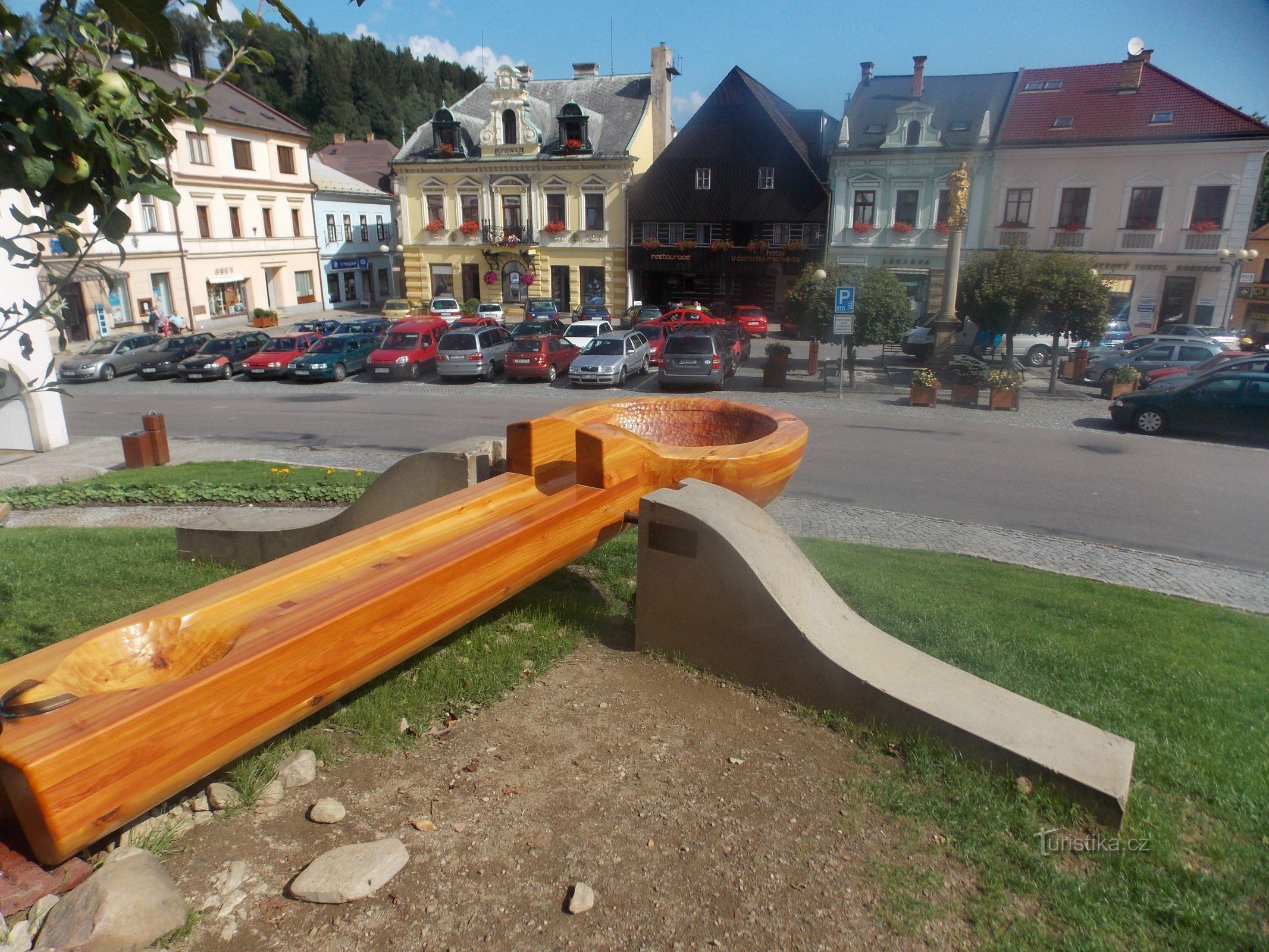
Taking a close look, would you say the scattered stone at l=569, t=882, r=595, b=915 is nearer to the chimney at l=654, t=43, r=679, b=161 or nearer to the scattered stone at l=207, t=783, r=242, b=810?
the scattered stone at l=207, t=783, r=242, b=810

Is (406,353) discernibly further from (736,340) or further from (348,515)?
(348,515)

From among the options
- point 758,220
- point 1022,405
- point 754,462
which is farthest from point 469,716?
point 758,220

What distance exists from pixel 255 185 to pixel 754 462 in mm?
41166

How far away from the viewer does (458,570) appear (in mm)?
4387

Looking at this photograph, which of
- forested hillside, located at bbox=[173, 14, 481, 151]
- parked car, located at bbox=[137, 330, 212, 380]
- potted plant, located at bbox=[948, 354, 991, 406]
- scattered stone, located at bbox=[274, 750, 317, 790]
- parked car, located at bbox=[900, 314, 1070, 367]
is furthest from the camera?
forested hillside, located at bbox=[173, 14, 481, 151]

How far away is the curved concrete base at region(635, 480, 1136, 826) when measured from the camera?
4051 mm

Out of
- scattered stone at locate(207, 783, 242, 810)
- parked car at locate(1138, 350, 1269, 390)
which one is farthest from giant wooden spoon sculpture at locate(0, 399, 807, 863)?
parked car at locate(1138, 350, 1269, 390)

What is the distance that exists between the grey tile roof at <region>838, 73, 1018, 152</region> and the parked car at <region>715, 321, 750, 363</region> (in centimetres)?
1204

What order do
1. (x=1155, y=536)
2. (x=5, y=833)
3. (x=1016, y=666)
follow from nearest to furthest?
(x=5, y=833) → (x=1016, y=666) → (x=1155, y=536)

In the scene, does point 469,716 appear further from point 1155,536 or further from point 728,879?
point 1155,536

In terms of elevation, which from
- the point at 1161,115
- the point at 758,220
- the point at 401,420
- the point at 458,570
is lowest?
the point at 401,420

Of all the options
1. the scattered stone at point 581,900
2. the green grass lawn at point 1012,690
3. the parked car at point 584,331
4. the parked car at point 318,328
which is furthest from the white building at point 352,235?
the scattered stone at point 581,900

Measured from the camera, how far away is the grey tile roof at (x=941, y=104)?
3466cm

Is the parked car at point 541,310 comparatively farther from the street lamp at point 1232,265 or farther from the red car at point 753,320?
the street lamp at point 1232,265
